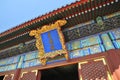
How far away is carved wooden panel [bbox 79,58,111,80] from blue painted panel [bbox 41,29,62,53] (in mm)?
1175

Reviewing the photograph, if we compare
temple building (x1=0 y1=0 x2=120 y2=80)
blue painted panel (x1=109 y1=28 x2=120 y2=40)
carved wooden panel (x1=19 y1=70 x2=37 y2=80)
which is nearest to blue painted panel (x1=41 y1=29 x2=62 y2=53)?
temple building (x1=0 y1=0 x2=120 y2=80)

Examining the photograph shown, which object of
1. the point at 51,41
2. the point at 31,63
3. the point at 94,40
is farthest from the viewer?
the point at 31,63

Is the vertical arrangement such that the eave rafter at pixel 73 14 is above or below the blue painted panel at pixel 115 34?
above

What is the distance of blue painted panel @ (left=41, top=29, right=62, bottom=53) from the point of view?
4938 mm

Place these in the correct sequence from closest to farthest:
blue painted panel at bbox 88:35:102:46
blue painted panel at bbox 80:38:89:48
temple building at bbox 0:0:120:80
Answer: temple building at bbox 0:0:120:80, blue painted panel at bbox 88:35:102:46, blue painted panel at bbox 80:38:89:48

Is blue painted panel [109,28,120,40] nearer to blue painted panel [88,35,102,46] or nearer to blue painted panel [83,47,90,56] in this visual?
blue painted panel [88,35,102,46]

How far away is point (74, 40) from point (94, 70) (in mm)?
1592

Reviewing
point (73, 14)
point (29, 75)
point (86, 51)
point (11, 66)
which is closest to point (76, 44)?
point (86, 51)

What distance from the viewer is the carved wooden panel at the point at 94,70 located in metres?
3.77

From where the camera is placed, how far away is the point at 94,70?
13.0 feet

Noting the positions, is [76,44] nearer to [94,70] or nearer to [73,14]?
[73,14]

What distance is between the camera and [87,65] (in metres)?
4.20

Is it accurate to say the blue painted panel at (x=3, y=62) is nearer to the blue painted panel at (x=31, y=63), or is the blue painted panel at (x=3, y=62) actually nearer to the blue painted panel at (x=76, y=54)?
the blue painted panel at (x=31, y=63)

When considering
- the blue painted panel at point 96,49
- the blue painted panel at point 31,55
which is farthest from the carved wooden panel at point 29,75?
the blue painted panel at point 96,49
